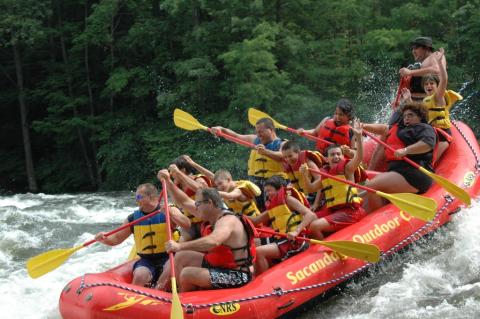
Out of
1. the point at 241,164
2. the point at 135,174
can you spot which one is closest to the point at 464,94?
the point at 241,164

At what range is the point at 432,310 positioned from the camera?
477 cm

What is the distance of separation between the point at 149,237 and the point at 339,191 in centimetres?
146

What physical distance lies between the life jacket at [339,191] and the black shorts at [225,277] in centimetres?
110

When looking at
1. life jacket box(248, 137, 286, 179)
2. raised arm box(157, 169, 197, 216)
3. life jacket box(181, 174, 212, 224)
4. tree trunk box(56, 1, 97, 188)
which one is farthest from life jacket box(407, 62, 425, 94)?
tree trunk box(56, 1, 97, 188)

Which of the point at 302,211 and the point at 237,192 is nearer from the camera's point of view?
the point at 302,211

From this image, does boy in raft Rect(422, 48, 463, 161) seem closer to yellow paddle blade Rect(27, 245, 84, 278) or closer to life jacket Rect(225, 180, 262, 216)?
life jacket Rect(225, 180, 262, 216)

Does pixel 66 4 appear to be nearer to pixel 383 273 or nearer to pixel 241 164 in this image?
pixel 241 164

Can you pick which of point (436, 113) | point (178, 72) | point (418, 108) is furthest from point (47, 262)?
point (178, 72)

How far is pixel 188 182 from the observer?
17.8 feet

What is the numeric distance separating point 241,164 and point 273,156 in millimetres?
7197

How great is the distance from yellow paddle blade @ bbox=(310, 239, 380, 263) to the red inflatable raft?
0.38 feet

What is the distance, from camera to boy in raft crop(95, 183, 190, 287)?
5078mm

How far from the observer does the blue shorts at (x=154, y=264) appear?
5152mm

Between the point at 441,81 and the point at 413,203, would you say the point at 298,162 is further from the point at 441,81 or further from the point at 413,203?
the point at 441,81
